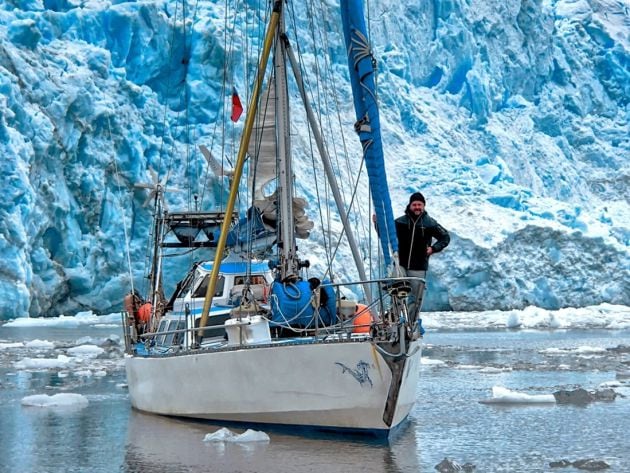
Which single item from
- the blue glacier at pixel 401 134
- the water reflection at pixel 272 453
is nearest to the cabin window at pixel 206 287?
the water reflection at pixel 272 453

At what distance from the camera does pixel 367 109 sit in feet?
26.7

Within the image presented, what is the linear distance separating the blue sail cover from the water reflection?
60.8 inches

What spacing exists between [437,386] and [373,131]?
5.45 m

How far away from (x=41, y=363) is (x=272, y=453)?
961 centimetres

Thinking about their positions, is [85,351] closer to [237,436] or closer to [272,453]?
[237,436]

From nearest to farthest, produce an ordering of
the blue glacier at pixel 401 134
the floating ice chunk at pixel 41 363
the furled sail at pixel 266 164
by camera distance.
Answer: the furled sail at pixel 266 164 → the floating ice chunk at pixel 41 363 → the blue glacier at pixel 401 134

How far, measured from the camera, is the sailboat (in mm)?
7461

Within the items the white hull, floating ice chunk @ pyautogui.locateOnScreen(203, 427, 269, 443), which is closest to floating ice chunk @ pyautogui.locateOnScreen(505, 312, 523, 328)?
the white hull

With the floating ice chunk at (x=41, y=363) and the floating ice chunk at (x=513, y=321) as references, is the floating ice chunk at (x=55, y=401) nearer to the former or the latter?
the floating ice chunk at (x=41, y=363)

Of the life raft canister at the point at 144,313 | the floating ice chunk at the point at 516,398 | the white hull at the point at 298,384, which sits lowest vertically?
the floating ice chunk at the point at 516,398

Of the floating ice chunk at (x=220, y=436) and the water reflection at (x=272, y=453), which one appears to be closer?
the water reflection at (x=272, y=453)

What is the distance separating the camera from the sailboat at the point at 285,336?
24.5ft

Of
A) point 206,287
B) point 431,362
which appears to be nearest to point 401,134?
point 431,362

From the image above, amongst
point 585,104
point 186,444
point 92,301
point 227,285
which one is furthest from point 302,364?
point 585,104
